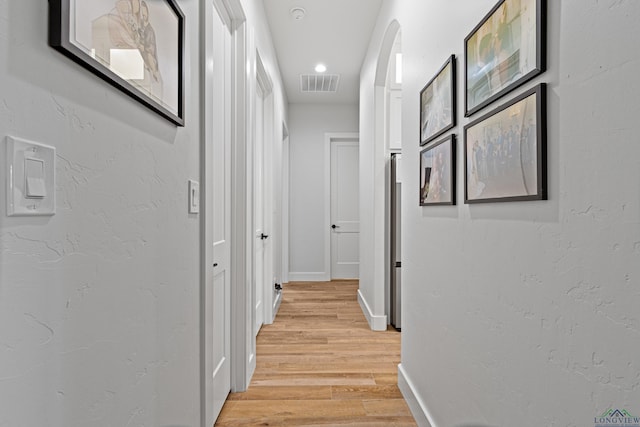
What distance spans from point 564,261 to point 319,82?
420 cm

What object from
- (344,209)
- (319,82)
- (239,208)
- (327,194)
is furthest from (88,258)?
(344,209)

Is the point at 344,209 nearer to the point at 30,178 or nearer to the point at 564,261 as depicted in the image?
the point at 564,261

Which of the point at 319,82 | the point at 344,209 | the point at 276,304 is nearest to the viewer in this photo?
the point at 276,304

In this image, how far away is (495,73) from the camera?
3.62ft

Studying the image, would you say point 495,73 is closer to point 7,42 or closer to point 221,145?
point 7,42

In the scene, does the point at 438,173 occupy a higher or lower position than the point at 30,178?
higher

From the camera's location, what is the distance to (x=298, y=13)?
3.00m

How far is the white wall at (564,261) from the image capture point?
2.15 feet

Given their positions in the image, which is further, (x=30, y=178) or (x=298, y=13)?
(x=298, y=13)

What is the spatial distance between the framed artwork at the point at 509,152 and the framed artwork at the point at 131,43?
97 cm

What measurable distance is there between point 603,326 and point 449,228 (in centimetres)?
80

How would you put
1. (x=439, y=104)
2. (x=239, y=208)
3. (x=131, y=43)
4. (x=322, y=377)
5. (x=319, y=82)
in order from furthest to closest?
(x=319, y=82) < (x=322, y=377) < (x=239, y=208) < (x=439, y=104) < (x=131, y=43)

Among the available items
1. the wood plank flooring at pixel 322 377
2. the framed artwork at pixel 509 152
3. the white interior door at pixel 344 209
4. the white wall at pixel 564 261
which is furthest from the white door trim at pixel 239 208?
the white interior door at pixel 344 209

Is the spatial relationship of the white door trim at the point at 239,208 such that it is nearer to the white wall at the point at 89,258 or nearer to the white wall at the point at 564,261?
the white wall at the point at 89,258
